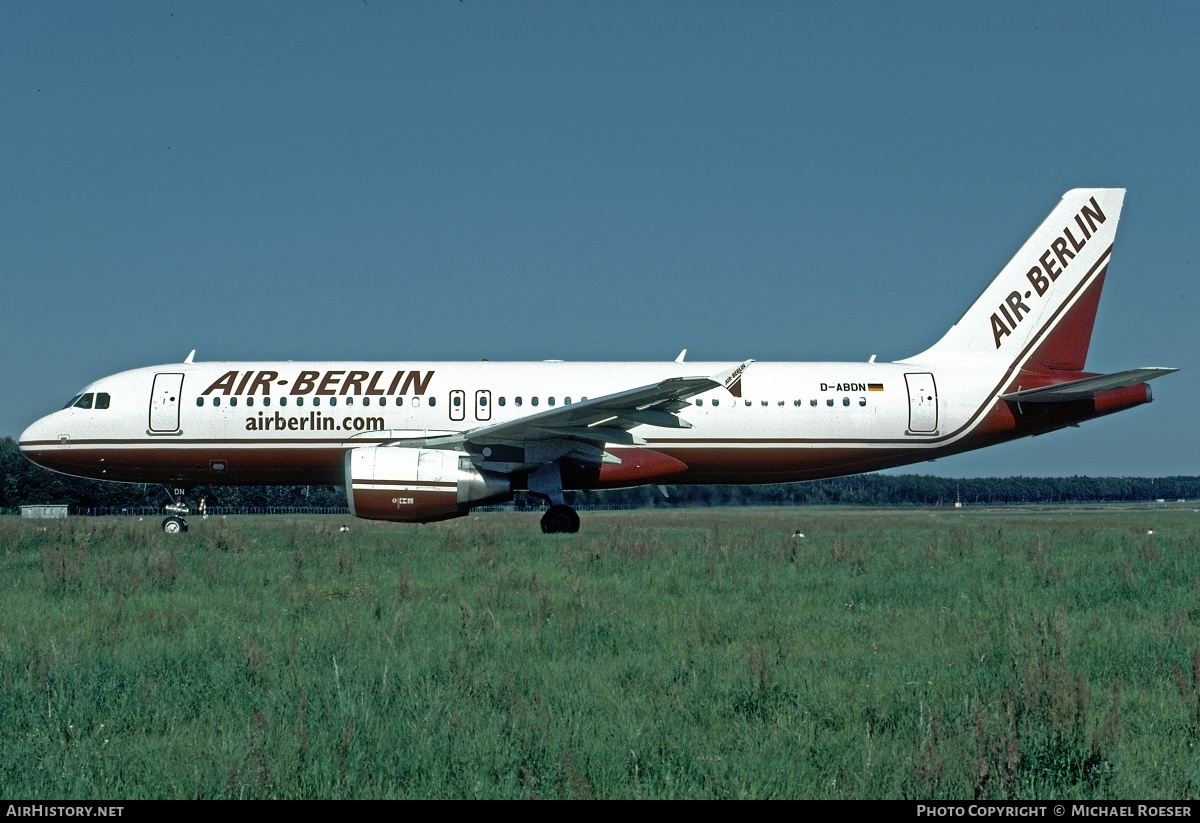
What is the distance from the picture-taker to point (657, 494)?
40.8m

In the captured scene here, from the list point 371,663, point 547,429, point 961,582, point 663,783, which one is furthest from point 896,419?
point 663,783

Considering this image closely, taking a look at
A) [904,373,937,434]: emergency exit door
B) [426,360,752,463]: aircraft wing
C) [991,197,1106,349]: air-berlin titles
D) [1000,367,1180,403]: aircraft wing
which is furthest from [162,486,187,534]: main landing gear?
[991,197,1106,349]: air-berlin titles

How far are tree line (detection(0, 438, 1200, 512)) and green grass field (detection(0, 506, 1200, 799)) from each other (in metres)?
25.8

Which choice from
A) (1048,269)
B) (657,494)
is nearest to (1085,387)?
(1048,269)

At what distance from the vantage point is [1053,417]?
22.6 metres

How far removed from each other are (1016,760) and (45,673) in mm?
5645

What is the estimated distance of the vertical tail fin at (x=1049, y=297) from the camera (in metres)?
23.1

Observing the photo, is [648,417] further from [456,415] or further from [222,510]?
[222,510]

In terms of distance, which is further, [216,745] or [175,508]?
[175,508]

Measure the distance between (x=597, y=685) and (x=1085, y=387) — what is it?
A: 17.9 m

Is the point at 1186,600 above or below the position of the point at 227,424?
below

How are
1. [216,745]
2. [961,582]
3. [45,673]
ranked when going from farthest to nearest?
[961,582]
[45,673]
[216,745]

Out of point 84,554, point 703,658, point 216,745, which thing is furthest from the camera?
point 84,554

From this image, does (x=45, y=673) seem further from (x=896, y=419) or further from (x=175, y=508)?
(x=896, y=419)
